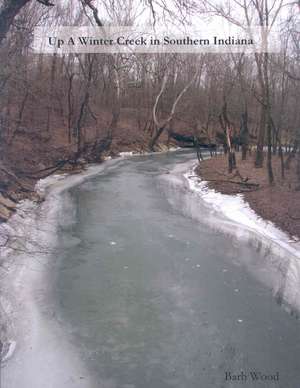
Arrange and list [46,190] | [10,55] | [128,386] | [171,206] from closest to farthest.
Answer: [128,386], [10,55], [171,206], [46,190]

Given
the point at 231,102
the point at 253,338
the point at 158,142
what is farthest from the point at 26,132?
the point at 253,338

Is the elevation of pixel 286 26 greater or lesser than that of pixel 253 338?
greater

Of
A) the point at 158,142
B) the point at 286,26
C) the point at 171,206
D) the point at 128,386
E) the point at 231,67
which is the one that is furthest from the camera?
the point at 158,142

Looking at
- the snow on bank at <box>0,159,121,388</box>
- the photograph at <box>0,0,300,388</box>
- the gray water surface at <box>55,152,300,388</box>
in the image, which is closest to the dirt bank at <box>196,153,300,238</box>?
the photograph at <box>0,0,300,388</box>

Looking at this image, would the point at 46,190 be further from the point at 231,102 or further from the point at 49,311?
the point at 231,102

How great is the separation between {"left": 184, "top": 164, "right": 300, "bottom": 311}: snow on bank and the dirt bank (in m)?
0.25

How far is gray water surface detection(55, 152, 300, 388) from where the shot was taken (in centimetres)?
525

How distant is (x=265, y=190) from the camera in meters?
14.1

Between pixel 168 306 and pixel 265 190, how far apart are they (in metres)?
8.40

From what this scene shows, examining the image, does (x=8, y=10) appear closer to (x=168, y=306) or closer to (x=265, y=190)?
(x=168, y=306)

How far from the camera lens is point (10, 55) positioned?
441 inches

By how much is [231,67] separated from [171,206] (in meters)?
11.8

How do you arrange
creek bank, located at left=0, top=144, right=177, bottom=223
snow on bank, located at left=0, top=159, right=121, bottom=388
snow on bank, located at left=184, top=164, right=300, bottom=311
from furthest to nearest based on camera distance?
creek bank, located at left=0, top=144, right=177, bottom=223
snow on bank, located at left=184, top=164, right=300, bottom=311
snow on bank, located at left=0, top=159, right=121, bottom=388

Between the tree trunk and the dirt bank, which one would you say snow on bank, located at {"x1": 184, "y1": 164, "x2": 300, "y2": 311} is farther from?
the tree trunk
